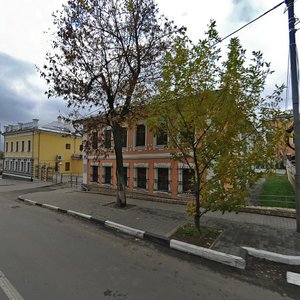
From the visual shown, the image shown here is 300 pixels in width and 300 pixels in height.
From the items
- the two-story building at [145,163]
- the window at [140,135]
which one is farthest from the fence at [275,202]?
the window at [140,135]

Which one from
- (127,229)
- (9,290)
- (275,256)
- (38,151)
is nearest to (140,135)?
(127,229)

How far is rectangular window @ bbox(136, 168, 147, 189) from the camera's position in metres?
15.1

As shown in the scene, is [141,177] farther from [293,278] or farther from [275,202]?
[293,278]

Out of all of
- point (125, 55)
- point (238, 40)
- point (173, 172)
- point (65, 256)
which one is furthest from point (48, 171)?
point (238, 40)

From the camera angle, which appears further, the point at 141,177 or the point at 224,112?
the point at 141,177

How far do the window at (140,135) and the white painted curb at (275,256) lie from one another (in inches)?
402

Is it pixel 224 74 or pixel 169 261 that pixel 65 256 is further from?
pixel 224 74

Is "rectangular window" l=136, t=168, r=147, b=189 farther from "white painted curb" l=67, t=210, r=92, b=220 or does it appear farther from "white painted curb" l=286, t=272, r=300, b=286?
"white painted curb" l=286, t=272, r=300, b=286

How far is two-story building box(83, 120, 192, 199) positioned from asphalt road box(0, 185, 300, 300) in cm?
640

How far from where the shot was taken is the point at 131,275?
4797 millimetres

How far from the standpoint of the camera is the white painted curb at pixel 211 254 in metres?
5.32

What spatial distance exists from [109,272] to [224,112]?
461cm

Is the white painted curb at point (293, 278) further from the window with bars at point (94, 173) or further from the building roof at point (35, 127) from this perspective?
the building roof at point (35, 127)

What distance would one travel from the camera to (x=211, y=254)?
5.71m
